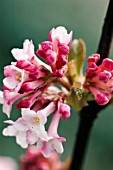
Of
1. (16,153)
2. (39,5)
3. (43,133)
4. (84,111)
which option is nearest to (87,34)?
A: (39,5)

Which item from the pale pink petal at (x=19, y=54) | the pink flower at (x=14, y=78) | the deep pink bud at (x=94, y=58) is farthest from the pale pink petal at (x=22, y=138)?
the deep pink bud at (x=94, y=58)

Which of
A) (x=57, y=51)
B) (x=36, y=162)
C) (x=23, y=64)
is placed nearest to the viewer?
(x=23, y=64)

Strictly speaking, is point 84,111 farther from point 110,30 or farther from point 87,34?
point 87,34

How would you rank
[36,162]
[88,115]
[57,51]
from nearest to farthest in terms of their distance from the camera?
[57,51]
[88,115]
[36,162]

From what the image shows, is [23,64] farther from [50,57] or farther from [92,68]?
[92,68]

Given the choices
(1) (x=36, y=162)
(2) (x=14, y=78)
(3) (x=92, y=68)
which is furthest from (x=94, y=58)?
(1) (x=36, y=162)

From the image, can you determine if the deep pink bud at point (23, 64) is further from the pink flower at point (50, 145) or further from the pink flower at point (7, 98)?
the pink flower at point (50, 145)

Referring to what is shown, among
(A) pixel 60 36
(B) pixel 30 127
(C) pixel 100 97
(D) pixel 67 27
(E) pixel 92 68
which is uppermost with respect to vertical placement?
(A) pixel 60 36
